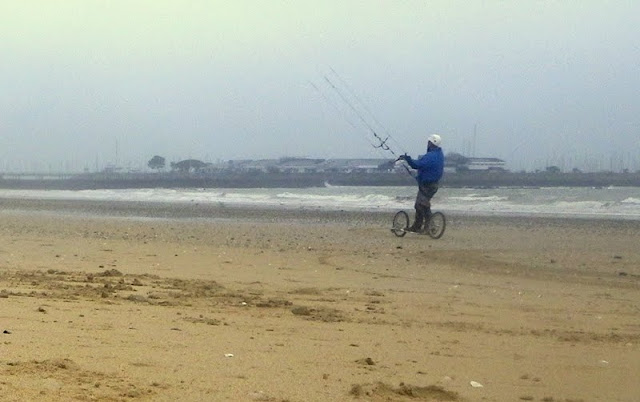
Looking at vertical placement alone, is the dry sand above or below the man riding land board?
below

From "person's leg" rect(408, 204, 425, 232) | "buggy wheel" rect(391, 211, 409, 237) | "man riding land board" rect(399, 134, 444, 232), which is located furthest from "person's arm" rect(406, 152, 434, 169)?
"buggy wheel" rect(391, 211, 409, 237)

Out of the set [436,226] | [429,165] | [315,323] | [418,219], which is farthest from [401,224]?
[315,323]

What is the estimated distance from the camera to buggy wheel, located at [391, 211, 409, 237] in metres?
16.9

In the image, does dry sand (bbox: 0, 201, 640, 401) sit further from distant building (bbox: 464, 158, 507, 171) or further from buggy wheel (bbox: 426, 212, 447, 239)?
distant building (bbox: 464, 158, 507, 171)

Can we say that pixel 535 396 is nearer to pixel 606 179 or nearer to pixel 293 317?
pixel 293 317

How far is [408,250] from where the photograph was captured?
45.9 feet

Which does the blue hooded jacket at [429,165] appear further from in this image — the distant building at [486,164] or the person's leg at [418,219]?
the distant building at [486,164]

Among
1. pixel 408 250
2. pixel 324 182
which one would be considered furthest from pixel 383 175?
pixel 408 250

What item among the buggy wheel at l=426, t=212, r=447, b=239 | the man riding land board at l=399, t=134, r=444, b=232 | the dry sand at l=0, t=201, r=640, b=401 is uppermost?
the man riding land board at l=399, t=134, r=444, b=232

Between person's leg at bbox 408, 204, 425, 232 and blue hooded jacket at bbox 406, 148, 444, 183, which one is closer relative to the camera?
blue hooded jacket at bbox 406, 148, 444, 183

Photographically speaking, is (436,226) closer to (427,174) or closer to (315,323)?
(427,174)

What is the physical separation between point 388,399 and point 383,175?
60.6 meters

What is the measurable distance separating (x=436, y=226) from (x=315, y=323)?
396 inches

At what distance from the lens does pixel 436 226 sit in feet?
54.2
